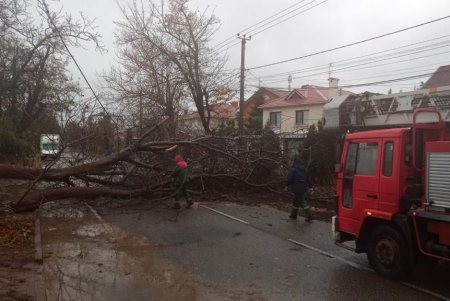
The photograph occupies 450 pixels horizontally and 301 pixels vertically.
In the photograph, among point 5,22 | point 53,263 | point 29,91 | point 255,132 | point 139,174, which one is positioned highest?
point 5,22

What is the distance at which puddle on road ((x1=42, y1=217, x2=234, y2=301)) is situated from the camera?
20.8 ft

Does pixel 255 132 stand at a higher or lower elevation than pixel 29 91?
lower

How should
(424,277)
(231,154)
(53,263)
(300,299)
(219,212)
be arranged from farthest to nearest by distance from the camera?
(231,154) → (219,212) → (53,263) → (424,277) → (300,299)

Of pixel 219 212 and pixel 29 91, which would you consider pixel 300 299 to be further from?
pixel 29 91

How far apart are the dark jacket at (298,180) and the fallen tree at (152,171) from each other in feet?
11.1

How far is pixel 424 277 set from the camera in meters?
7.19

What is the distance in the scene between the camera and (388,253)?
7066 millimetres

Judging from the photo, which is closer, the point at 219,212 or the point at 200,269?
the point at 200,269

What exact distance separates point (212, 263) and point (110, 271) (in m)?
1.72

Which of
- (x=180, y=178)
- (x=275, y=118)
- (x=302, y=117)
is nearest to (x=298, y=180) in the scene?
(x=180, y=178)

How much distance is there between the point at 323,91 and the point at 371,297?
36830 millimetres

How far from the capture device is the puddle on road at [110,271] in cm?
634

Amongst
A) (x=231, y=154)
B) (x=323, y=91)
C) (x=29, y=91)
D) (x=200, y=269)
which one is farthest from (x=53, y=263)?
(x=323, y=91)

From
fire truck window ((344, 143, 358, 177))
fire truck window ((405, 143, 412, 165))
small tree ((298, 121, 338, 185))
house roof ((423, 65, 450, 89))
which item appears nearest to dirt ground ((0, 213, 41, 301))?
fire truck window ((344, 143, 358, 177))
